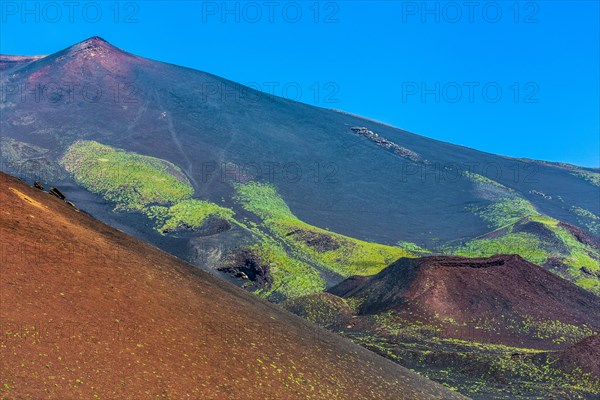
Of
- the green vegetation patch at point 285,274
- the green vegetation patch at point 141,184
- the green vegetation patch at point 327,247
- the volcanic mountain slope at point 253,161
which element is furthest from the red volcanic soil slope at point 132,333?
the green vegetation patch at point 141,184

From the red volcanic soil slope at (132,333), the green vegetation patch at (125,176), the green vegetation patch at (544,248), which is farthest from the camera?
the green vegetation patch at (125,176)

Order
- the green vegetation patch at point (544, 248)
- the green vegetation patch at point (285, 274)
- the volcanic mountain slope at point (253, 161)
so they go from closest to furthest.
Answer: the green vegetation patch at point (285, 274)
the green vegetation patch at point (544, 248)
the volcanic mountain slope at point (253, 161)

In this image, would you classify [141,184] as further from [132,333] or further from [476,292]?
[132,333]

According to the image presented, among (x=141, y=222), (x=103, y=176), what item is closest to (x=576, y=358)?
(x=141, y=222)

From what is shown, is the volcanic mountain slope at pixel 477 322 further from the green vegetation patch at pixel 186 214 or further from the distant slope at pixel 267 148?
the distant slope at pixel 267 148

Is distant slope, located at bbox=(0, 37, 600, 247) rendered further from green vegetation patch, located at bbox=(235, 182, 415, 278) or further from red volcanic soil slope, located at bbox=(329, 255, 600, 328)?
red volcanic soil slope, located at bbox=(329, 255, 600, 328)

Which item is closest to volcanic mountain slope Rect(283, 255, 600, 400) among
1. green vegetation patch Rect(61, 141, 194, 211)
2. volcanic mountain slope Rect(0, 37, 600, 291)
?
volcanic mountain slope Rect(0, 37, 600, 291)

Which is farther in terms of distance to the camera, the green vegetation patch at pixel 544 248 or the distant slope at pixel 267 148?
the distant slope at pixel 267 148
